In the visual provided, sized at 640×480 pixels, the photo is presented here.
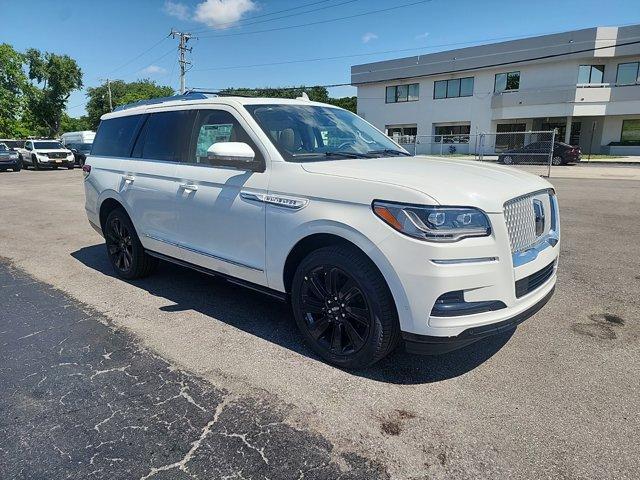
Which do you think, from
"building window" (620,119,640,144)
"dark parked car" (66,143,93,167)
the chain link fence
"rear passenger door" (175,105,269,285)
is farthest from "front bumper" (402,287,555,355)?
"building window" (620,119,640,144)

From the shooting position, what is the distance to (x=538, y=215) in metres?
3.26

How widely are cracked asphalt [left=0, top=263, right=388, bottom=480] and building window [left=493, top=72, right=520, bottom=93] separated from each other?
127 feet

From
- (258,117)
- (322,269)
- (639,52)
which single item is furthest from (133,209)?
(639,52)

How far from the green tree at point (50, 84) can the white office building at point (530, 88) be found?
43.9 metres

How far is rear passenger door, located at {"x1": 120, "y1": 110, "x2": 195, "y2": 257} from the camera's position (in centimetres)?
445

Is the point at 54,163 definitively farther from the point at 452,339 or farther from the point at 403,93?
the point at 452,339

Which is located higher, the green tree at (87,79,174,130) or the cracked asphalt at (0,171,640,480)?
the green tree at (87,79,174,130)

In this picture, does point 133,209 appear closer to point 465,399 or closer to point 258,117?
point 258,117

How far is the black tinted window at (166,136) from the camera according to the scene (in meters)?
4.44

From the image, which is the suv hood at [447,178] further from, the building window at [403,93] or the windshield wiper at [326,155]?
the building window at [403,93]

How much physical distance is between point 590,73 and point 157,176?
37915 millimetres

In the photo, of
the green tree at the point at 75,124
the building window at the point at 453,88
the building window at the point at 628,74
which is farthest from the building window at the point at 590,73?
the green tree at the point at 75,124

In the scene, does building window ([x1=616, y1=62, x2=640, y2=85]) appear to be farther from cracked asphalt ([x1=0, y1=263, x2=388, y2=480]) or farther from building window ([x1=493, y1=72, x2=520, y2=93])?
cracked asphalt ([x1=0, y1=263, x2=388, y2=480])

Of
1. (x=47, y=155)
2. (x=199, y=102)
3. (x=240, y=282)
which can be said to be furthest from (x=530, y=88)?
(x=240, y=282)
